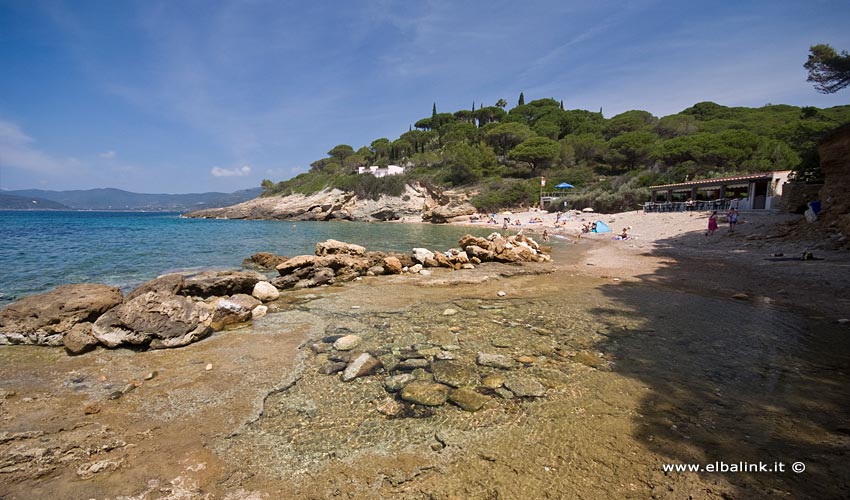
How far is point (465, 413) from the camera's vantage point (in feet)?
11.8

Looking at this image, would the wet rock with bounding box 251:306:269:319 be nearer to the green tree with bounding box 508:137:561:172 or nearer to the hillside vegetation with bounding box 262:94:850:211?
the hillside vegetation with bounding box 262:94:850:211

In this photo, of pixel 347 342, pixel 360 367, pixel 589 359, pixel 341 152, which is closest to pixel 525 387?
pixel 589 359

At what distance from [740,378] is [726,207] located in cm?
2904

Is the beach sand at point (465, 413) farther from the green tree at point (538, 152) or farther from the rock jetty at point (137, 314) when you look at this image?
the green tree at point (538, 152)

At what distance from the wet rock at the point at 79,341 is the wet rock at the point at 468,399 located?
19.2ft

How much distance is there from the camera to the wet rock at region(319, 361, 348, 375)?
460 cm

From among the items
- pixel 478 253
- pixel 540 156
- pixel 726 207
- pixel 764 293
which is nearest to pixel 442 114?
pixel 540 156

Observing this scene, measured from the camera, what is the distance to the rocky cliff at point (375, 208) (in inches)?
1986

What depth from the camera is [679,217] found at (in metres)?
24.5

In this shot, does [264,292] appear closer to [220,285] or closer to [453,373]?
Answer: [220,285]

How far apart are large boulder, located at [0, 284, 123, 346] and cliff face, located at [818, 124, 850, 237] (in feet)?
69.8

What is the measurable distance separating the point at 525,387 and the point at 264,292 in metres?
6.89

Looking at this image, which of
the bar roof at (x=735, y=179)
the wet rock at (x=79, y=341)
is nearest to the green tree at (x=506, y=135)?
the bar roof at (x=735, y=179)

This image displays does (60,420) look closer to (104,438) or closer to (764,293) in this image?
(104,438)
